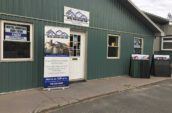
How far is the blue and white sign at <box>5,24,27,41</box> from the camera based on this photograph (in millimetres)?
7367

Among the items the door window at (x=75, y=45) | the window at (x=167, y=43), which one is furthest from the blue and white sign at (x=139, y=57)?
the window at (x=167, y=43)

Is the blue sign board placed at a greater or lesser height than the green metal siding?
lesser

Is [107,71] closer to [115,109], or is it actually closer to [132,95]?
[132,95]

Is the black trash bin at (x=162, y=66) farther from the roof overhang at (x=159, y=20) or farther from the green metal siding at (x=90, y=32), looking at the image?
the roof overhang at (x=159, y=20)

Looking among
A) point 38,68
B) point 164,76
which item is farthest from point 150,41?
point 38,68

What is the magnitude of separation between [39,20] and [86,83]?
140 inches

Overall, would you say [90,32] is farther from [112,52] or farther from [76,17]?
[112,52]

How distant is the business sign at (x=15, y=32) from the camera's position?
7359 millimetres

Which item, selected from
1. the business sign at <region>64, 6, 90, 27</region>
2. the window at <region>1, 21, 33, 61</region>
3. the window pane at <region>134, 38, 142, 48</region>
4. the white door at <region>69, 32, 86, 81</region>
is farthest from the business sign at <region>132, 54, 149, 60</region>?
the window at <region>1, 21, 33, 61</region>

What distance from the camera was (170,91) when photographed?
30.1 feet

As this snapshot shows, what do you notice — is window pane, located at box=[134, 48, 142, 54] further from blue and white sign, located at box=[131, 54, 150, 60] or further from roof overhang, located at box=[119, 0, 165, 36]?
roof overhang, located at box=[119, 0, 165, 36]

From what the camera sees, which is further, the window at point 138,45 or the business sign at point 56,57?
the window at point 138,45

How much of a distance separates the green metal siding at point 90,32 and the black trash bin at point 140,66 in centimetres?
58

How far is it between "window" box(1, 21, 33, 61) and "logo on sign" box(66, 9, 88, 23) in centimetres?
194
